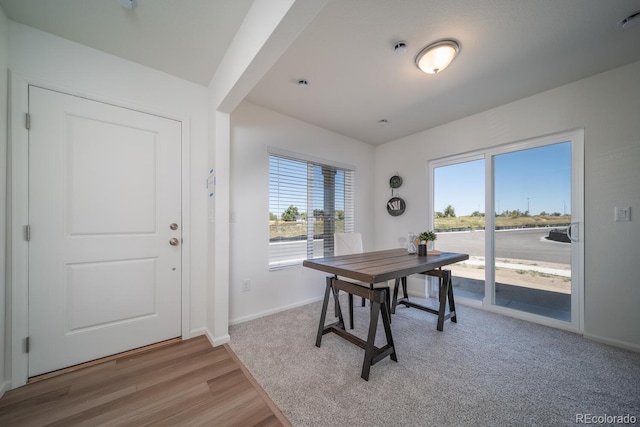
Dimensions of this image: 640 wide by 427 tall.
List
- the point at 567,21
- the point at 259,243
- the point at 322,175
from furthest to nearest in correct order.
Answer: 1. the point at 322,175
2. the point at 259,243
3. the point at 567,21

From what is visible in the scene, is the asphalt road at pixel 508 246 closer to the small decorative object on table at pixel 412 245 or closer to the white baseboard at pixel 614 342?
the white baseboard at pixel 614 342

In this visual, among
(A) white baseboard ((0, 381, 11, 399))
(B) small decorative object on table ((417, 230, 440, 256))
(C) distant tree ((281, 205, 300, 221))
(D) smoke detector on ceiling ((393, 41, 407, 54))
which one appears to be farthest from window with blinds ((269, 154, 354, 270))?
(A) white baseboard ((0, 381, 11, 399))

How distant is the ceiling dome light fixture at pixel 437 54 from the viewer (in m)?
1.73

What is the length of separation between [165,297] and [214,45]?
218 centimetres

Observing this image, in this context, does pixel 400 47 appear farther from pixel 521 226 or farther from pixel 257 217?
pixel 521 226

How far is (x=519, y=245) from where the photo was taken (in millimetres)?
2721

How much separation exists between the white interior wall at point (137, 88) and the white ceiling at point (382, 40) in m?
0.09

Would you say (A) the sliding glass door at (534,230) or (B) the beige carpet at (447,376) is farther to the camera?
(A) the sliding glass door at (534,230)

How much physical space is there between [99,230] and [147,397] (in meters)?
1.29

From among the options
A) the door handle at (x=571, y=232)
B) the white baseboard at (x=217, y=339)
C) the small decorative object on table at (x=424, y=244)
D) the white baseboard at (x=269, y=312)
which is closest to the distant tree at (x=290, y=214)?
the white baseboard at (x=269, y=312)

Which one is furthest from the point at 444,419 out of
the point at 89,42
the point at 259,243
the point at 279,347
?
the point at 89,42

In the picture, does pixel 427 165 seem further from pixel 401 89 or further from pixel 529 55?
pixel 529 55

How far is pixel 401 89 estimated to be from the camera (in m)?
2.37

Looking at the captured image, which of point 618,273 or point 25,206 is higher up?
point 25,206
